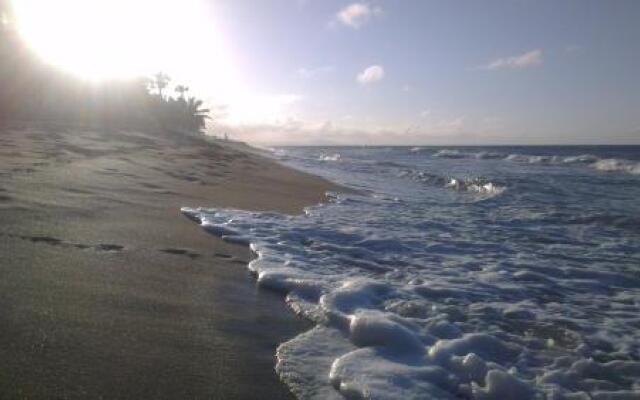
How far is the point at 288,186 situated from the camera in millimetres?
12055

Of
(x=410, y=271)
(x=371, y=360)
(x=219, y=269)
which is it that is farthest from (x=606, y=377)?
(x=219, y=269)

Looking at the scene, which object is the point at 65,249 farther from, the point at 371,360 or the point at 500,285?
the point at 500,285

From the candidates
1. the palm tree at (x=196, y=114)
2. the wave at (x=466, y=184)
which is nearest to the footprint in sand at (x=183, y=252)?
the wave at (x=466, y=184)

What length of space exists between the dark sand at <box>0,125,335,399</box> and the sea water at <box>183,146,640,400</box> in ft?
0.90

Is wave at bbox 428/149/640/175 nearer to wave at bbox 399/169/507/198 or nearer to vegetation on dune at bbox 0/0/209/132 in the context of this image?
wave at bbox 399/169/507/198

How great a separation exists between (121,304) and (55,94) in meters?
33.1

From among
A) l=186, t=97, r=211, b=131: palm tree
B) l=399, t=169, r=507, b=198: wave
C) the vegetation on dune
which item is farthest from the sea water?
l=186, t=97, r=211, b=131: palm tree

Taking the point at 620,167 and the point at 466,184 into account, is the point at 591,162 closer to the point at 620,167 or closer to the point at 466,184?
the point at 620,167

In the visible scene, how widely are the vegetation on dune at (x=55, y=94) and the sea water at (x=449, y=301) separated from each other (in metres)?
19.2

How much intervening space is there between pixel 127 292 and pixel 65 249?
0.95 metres

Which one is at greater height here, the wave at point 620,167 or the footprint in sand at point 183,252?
the footprint in sand at point 183,252

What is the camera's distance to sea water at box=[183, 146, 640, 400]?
2.90 meters

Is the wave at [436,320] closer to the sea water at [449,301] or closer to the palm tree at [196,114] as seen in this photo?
the sea water at [449,301]

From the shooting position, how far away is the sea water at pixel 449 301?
2.90 metres
